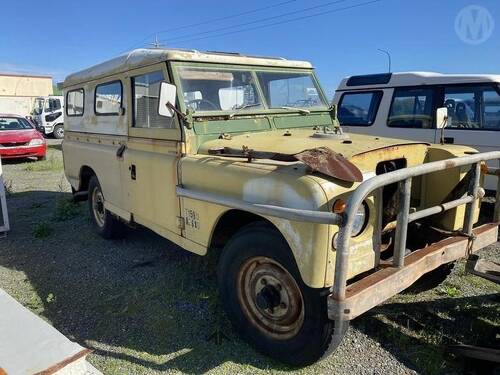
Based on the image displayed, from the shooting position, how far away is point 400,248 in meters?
2.63

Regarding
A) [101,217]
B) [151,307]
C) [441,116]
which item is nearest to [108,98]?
[101,217]

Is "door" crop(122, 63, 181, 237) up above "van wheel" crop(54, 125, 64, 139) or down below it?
above

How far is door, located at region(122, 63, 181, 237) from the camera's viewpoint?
12.1 feet

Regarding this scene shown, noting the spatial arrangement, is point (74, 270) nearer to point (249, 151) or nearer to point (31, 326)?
point (31, 326)

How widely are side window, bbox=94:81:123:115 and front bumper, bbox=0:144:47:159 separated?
9383 millimetres

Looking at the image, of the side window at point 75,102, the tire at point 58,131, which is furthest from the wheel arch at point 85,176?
the tire at point 58,131

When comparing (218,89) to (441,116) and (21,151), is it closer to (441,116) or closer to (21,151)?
(441,116)

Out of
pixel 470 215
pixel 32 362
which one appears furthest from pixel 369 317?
pixel 32 362

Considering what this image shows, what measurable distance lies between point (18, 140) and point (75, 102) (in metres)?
8.55

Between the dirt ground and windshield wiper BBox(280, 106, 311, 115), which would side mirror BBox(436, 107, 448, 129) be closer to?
windshield wiper BBox(280, 106, 311, 115)

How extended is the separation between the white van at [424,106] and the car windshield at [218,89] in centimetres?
339

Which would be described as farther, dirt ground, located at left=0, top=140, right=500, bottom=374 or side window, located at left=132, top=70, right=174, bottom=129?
side window, located at left=132, top=70, right=174, bottom=129

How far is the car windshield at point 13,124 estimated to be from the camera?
44.8 feet

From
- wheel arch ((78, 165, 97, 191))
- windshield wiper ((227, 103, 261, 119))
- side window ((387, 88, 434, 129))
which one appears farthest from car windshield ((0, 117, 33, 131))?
windshield wiper ((227, 103, 261, 119))
